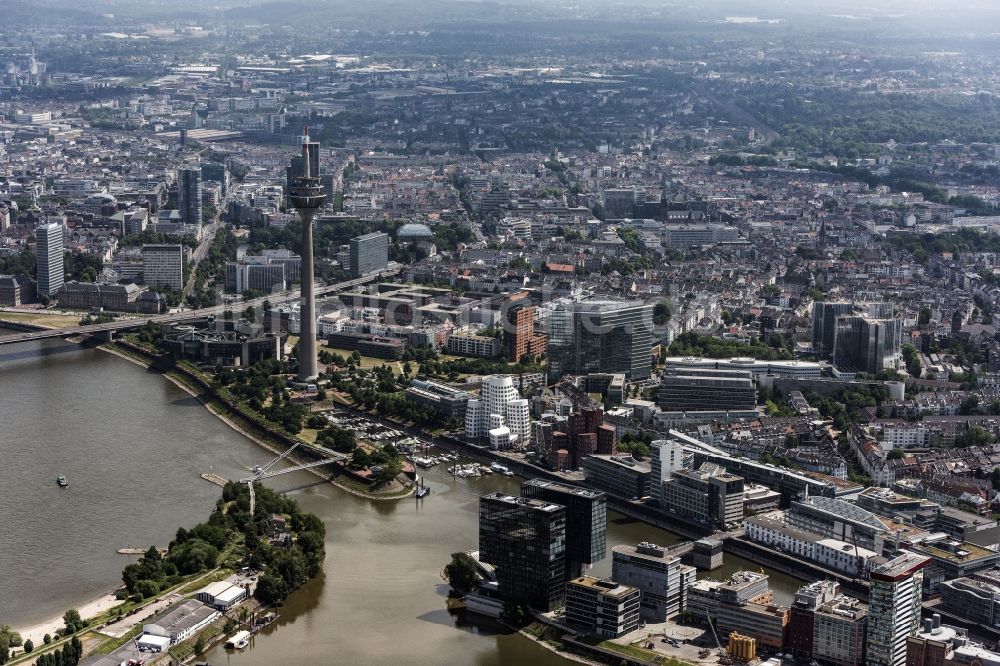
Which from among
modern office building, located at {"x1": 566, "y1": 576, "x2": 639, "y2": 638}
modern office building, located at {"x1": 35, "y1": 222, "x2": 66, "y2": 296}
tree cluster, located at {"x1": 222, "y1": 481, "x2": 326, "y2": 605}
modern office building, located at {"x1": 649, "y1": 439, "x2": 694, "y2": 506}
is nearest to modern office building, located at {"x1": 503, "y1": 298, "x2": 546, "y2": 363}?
modern office building, located at {"x1": 649, "y1": 439, "x2": 694, "y2": 506}

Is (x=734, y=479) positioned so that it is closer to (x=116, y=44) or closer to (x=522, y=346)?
(x=522, y=346)

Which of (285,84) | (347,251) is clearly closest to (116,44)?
(285,84)

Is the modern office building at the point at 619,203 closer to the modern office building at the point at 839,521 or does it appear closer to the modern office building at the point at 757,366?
the modern office building at the point at 757,366

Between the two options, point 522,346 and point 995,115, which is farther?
point 995,115

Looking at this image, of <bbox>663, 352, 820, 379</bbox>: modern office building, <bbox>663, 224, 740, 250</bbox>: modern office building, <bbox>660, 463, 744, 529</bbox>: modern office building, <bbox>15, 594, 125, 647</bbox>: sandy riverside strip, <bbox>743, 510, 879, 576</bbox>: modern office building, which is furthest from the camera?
<bbox>663, 224, 740, 250</bbox>: modern office building

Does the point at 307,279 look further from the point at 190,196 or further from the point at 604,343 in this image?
the point at 190,196

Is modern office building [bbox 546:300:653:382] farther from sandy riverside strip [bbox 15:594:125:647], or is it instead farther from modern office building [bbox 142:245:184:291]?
modern office building [bbox 142:245:184:291]

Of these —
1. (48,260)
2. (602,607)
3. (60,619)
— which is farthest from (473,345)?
(60,619)
